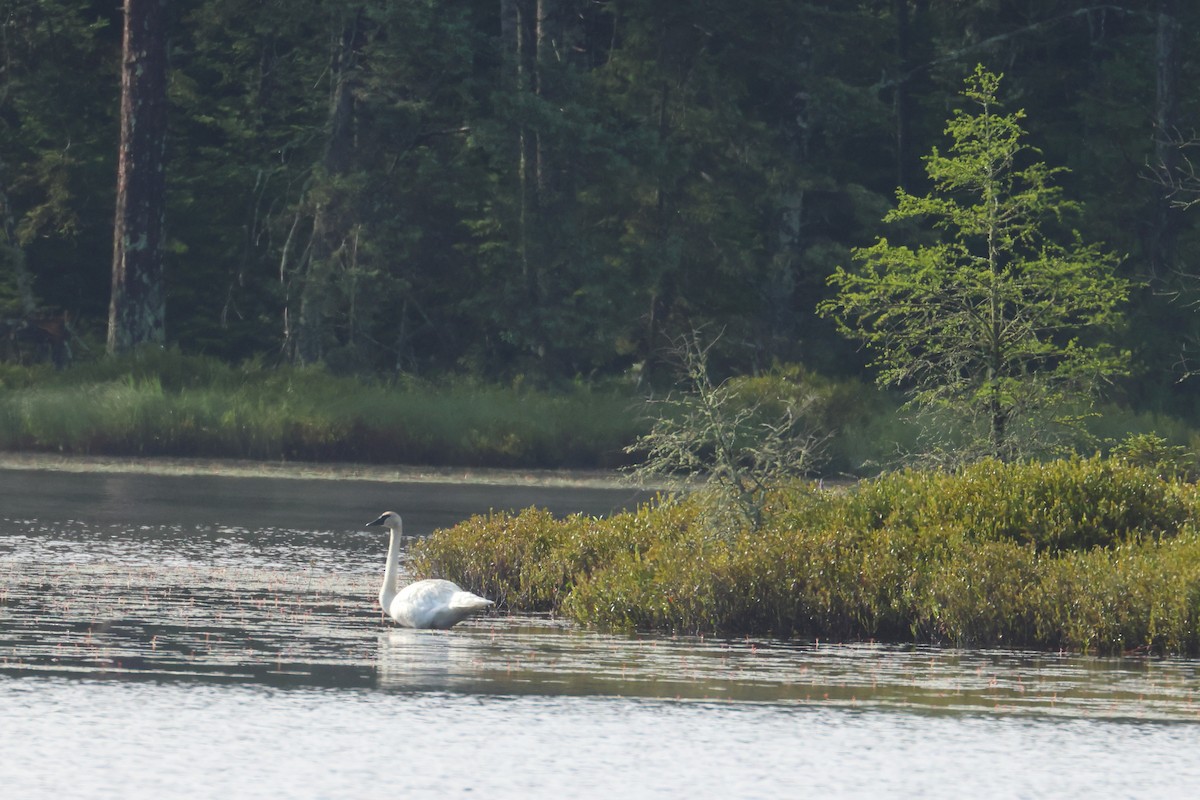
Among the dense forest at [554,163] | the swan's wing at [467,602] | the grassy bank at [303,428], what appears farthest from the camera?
the dense forest at [554,163]

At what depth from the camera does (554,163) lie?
46.8 meters

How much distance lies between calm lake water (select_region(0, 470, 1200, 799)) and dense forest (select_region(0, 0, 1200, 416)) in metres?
26.6

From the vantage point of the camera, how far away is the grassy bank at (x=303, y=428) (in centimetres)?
4034

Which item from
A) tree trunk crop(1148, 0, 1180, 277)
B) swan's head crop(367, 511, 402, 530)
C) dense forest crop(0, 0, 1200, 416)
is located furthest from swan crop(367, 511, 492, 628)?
tree trunk crop(1148, 0, 1180, 277)

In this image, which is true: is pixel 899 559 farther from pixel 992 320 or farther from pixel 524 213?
pixel 524 213

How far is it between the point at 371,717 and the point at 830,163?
132 feet

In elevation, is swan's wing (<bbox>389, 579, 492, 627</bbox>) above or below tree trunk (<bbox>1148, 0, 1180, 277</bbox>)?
below

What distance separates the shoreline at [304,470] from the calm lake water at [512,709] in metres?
16.7

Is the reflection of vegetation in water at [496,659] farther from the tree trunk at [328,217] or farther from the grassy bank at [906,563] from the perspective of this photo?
the tree trunk at [328,217]

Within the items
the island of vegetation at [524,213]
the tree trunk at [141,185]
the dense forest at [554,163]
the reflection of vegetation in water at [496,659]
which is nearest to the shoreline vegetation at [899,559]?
the reflection of vegetation in water at [496,659]

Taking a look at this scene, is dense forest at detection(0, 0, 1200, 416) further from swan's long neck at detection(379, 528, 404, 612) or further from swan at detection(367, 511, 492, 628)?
swan at detection(367, 511, 492, 628)

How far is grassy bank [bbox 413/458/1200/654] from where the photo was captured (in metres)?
18.1

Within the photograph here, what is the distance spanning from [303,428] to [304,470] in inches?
70.8

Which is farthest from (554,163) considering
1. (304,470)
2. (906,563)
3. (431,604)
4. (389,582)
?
(431,604)
